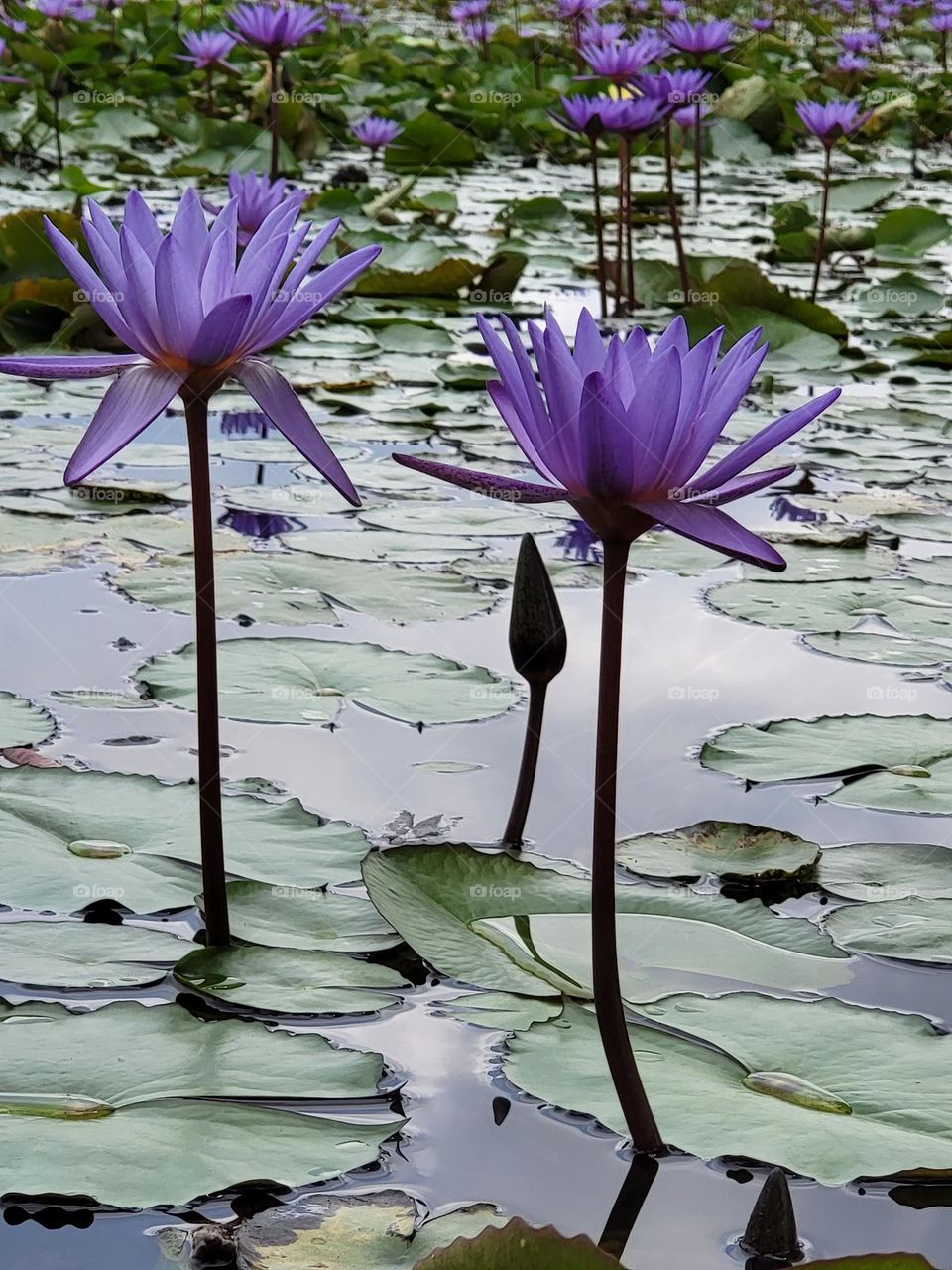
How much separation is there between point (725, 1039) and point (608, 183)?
6.50 meters

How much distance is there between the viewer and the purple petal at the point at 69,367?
3.58 feet

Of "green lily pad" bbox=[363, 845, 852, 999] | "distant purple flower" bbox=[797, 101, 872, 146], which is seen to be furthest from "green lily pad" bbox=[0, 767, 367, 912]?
"distant purple flower" bbox=[797, 101, 872, 146]

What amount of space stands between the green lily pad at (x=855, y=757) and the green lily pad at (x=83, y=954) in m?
0.71

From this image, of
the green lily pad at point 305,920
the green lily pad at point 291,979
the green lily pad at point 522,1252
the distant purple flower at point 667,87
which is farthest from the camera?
the distant purple flower at point 667,87

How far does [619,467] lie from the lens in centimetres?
91

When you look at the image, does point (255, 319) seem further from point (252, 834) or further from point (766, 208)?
point (766, 208)

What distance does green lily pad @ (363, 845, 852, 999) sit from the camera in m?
1.24

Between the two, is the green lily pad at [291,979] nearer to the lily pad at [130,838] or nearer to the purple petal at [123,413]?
the lily pad at [130,838]

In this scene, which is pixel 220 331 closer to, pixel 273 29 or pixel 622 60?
pixel 622 60

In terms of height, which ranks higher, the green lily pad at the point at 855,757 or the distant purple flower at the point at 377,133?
the distant purple flower at the point at 377,133

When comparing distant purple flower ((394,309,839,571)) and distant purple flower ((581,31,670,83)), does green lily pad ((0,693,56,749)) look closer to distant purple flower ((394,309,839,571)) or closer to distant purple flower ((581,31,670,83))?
distant purple flower ((394,309,839,571))


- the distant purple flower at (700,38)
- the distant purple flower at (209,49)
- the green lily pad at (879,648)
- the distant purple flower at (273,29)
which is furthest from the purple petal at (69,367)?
the distant purple flower at (209,49)

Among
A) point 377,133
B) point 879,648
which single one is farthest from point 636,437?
point 377,133

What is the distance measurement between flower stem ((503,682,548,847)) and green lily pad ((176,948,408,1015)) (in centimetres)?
28
